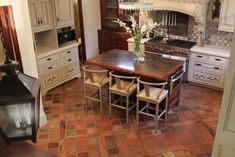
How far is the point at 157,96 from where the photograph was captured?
12.6 ft

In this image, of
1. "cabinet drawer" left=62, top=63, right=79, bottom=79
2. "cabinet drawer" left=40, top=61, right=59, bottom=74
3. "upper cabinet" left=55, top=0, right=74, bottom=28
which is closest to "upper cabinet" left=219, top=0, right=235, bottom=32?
"upper cabinet" left=55, top=0, right=74, bottom=28

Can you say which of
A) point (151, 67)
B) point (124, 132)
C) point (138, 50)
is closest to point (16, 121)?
point (124, 132)

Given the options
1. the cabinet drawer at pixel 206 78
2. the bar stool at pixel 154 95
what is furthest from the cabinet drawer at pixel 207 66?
the bar stool at pixel 154 95

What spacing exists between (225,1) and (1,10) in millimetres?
3896

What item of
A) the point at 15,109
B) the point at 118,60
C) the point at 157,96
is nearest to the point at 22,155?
the point at 15,109

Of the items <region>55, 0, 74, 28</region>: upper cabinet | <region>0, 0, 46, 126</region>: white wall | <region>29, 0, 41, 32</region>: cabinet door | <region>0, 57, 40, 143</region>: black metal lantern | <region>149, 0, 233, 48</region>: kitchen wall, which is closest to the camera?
<region>0, 57, 40, 143</region>: black metal lantern

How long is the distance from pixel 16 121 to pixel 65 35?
173 inches

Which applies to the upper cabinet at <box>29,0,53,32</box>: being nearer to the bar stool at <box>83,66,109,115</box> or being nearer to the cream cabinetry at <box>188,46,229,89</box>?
the bar stool at <box>83,66,109,115</box>

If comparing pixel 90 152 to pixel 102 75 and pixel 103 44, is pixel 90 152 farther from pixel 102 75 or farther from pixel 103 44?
pixel 103 44

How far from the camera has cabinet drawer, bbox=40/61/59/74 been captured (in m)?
5.04

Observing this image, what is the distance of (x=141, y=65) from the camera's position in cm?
428

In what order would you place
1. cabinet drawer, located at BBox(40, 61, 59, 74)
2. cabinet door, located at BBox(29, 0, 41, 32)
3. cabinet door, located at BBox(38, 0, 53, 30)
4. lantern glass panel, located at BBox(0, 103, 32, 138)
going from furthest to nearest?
cabinet drawer, located at BBox(40, 61, 59, 74) → cabinet door, located at BBox(38, 0, 53, 30) → cabinet door, located at BBox(29, 0, 41, 32) → lantern glass panel, located at BBox(0, 103, 32, 138)

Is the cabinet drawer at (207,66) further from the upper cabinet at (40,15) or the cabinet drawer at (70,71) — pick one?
the upper cabinet at (40,15)

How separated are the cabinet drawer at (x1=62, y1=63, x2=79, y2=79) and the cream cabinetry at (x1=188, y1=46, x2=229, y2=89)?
257cm
